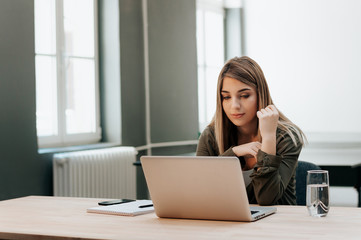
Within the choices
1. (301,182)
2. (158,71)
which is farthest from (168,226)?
(158,71)

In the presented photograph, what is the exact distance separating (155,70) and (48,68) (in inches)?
49.2

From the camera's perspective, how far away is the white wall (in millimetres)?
6191

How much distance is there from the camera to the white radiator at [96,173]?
404 cm

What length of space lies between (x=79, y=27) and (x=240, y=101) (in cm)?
243

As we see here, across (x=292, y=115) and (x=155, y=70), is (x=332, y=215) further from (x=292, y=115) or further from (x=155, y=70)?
(x=292, y=115)

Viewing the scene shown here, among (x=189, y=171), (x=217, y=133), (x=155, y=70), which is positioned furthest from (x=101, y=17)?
(x=189, y=171)

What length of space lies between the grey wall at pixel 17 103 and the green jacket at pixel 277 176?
173cm

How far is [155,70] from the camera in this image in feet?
17.2

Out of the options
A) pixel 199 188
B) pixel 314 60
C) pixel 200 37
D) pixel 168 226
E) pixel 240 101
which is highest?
pixel 200 37

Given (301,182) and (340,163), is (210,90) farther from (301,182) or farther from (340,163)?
(301,182)

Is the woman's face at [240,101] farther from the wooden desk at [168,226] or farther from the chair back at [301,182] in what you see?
the wooden desk at [168,226]

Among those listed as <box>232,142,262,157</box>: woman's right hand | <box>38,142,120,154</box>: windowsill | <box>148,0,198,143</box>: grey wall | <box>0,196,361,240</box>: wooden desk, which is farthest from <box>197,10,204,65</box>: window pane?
<box>0,196,361,240</box>: wooden desk

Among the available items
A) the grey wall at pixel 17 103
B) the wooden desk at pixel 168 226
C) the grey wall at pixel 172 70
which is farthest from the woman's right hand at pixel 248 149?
the grey wall at pixel 172 70

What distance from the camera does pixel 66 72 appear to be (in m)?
4.42
